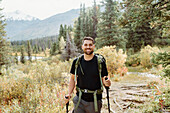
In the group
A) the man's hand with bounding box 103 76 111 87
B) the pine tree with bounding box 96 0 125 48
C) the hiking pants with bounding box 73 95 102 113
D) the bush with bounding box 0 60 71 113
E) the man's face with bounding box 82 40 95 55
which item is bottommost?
the bush with bounding box 0 60 71 113

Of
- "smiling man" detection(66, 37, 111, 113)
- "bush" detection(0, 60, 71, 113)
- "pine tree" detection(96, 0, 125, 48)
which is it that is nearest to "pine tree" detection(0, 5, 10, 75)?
"pine tree" detection(96, 0, 125, 48)

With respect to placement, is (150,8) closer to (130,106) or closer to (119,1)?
(119,1)

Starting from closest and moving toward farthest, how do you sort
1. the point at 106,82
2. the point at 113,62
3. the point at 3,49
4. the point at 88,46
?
the point at 88,46 → the point at 106,82 → the point at 113,62 → the point at 3,49

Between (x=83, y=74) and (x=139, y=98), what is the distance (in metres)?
3.73

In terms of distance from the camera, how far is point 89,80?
2477 millimetres

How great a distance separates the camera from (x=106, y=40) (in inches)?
810

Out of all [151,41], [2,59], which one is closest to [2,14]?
[2,59]

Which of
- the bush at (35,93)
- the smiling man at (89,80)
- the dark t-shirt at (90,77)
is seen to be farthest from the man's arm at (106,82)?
the bush at (35,93)

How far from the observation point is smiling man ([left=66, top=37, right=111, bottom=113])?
2.41 meters

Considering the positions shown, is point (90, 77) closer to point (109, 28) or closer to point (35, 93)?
point (35, 93)

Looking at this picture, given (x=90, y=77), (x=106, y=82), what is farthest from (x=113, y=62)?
(x=90, y=77)

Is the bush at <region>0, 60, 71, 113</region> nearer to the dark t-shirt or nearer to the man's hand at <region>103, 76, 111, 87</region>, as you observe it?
the dark t-shirt

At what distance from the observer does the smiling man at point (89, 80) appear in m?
2.41

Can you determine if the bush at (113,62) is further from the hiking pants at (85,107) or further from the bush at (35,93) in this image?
the hiking pants at (85,107)
